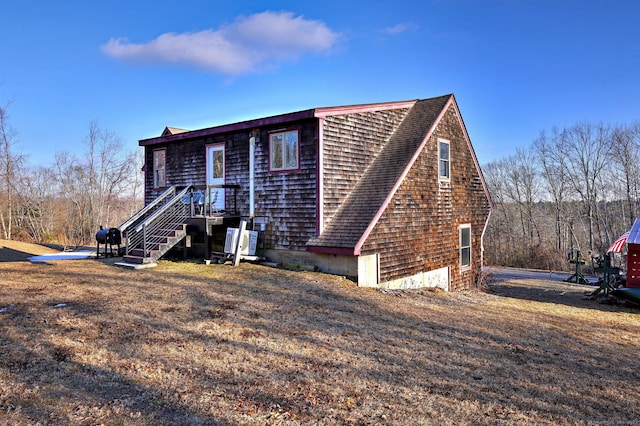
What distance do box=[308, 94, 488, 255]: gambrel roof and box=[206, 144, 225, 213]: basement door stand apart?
4.36m

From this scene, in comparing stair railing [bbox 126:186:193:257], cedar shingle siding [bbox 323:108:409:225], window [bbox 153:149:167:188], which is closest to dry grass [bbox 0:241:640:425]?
stair railing [bbox 126:186:193:257]

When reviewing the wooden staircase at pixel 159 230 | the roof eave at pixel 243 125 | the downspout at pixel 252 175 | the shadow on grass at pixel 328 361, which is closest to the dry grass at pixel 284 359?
the shadow on grass at pixel 328 361

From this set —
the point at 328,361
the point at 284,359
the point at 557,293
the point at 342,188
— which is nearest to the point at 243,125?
the point at 342,188

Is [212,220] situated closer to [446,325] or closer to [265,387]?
[446,325]

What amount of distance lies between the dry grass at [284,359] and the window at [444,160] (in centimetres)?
639

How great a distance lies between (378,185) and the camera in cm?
1249

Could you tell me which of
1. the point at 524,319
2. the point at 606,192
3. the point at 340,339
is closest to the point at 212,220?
the point at 340,339

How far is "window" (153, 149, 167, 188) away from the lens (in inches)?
657

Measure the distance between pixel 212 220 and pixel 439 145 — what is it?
8.24m

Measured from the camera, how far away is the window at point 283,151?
12.5 meters

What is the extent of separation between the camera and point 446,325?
26.1 ft

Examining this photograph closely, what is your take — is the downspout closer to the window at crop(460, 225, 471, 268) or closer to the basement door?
the basement door

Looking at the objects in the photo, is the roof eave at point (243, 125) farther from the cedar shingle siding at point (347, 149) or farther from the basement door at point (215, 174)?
the cedar shingle siding at point (347, 149)

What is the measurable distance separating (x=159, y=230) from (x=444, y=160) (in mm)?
10266
